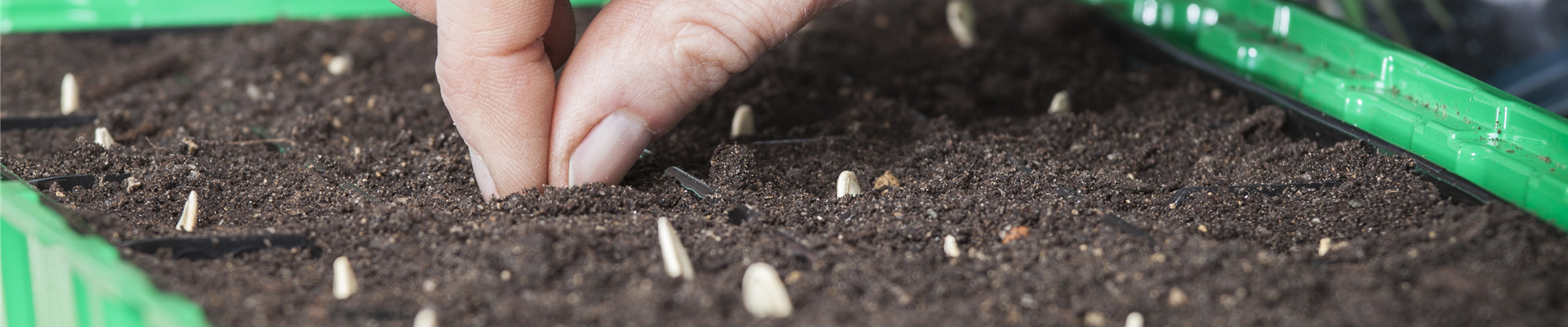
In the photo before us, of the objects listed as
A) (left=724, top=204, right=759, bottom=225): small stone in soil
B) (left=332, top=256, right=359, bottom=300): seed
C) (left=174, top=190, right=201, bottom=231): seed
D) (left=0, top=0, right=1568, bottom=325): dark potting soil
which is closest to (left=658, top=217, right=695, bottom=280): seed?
(left=0, top=0, right=1568, bottom=325): dark potting soil

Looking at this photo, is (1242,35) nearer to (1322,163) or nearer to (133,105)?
(1322,163)

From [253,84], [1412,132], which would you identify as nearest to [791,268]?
[1412,132]

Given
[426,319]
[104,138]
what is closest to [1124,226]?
[426,319]

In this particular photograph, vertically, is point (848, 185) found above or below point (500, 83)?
below

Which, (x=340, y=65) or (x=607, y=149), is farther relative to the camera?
(x=340, y=65)

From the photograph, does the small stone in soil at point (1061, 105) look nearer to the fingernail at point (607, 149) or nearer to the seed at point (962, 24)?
the seed at point (962, 24)

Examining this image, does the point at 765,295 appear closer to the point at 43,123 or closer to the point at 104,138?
the point at 104,138
